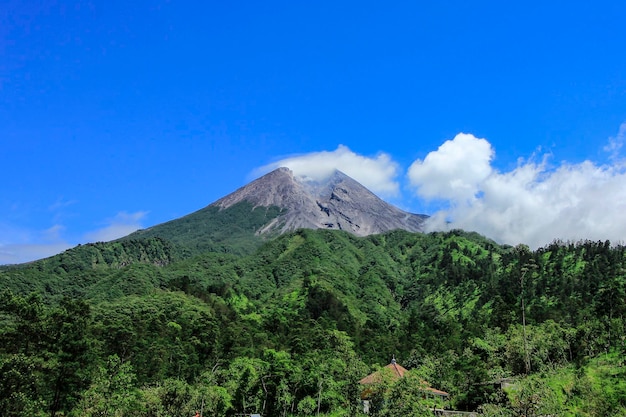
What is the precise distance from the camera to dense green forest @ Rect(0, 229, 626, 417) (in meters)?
34.9

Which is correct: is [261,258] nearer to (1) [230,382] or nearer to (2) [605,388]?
(1) [230,382]

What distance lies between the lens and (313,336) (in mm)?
76938

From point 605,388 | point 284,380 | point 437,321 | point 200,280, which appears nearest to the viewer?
point 605,388

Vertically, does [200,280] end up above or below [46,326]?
above

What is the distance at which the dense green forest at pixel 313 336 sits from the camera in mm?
34875

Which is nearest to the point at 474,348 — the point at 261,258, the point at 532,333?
the point at 532,333

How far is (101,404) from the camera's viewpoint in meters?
31.1

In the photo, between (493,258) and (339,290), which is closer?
(339,290)

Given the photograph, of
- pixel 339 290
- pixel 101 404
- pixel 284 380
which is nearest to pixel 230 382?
pixel 284 380

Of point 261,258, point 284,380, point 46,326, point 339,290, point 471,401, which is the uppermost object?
point 261,258

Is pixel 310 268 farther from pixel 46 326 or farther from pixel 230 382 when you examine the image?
pixel 46 326

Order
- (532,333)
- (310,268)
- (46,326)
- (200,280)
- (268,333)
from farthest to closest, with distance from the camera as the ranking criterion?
(310,268)
(200,280)
(268,333)
(532,333)
(46,326)

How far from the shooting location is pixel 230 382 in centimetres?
5200

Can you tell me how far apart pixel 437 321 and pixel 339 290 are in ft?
111
